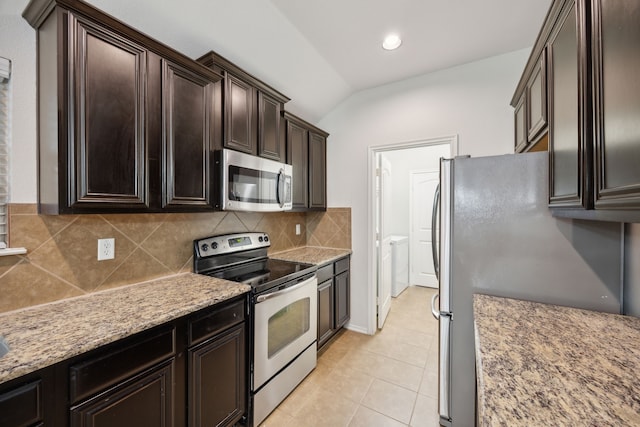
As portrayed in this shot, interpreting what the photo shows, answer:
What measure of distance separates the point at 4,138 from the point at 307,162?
6.86 ft

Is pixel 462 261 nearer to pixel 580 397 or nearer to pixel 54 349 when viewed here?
pixel 580 397

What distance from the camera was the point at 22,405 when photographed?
2.65 ft

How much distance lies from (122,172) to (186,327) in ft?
2.72

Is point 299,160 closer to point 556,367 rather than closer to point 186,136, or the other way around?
point 186,136

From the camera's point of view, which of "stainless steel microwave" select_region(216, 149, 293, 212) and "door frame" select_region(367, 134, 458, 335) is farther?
"door frame" select_region(367, 134, 458, 335)

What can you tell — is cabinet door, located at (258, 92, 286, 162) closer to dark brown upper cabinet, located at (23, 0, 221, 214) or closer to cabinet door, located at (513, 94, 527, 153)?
dark brown upper cabinet, located at (23, 0, 221, 214)

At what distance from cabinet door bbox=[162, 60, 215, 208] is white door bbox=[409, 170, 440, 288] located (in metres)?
3.84

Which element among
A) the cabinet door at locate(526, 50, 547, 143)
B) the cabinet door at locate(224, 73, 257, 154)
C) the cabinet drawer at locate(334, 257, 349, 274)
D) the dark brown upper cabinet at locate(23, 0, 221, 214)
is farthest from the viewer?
the cabinet drawer at locate(334, 257, 349, 274)

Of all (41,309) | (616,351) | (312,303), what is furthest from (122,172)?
(616,351)

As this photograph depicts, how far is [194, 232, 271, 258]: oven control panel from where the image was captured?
194 cm

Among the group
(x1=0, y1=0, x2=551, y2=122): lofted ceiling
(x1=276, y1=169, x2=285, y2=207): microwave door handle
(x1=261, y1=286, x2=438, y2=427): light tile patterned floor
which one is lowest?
(x1=261, y1=286, x2=438, y2=427): light tile patterned floor

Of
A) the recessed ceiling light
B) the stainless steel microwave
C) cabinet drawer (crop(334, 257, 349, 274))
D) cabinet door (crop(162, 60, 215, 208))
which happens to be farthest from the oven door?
the recessed ceiling light

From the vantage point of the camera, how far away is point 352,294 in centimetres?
303

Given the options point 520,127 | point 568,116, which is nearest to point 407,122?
point 520,127
